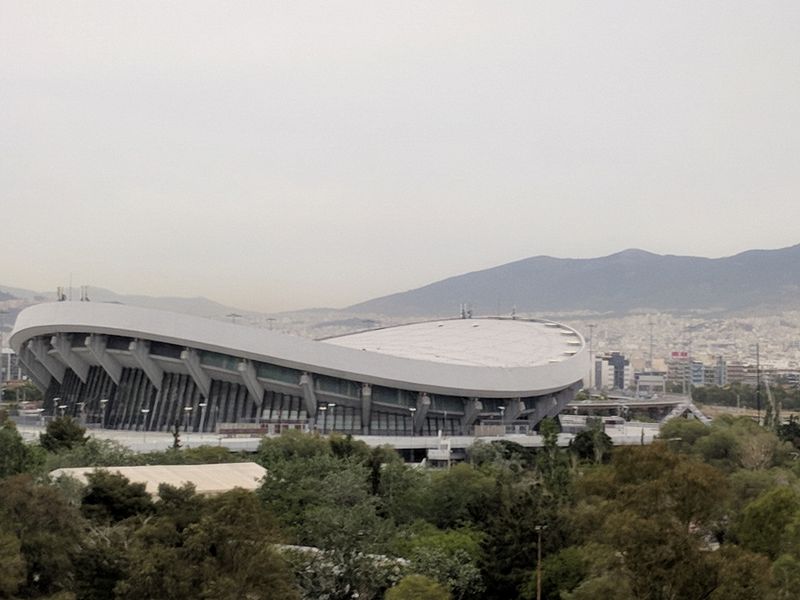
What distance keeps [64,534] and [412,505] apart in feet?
45.1

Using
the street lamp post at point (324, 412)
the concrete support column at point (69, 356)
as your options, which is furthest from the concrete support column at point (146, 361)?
the street lamp post at point (324, 412)

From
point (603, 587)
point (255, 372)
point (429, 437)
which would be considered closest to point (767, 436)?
point (429, 437)

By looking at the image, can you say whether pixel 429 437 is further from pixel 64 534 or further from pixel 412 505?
pixel 64 534

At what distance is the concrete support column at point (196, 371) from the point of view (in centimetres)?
5306

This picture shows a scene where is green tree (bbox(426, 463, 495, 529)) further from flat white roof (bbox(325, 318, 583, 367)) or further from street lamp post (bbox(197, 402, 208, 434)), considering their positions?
street lamp post (bbox(197, 402, 208, 434))

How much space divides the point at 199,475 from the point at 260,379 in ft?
77.6

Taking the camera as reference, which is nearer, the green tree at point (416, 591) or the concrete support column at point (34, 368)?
the green tree at point (416, 591)

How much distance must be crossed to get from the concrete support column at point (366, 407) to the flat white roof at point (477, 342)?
12.8 ft

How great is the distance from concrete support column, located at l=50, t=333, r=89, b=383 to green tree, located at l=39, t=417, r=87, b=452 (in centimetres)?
1796

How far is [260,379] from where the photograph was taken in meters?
53.5

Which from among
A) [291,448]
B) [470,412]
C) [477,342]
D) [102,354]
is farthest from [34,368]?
[291,448]

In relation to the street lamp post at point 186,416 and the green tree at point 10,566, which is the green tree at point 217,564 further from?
the street lamp post at point 186,416

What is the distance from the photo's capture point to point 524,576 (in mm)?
23734

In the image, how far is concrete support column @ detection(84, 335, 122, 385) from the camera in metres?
55.5
